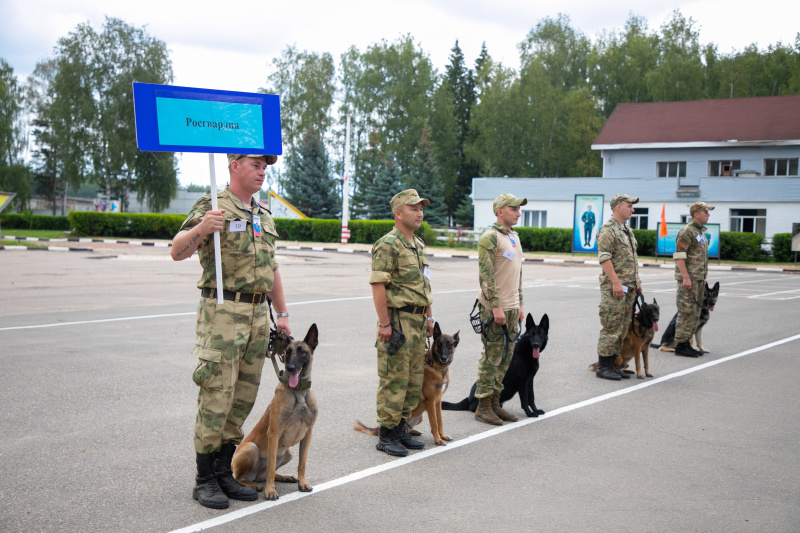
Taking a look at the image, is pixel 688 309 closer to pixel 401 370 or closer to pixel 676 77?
pixel 401 370

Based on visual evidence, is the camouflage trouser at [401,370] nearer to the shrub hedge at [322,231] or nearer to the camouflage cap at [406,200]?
the camouflage cap at [406,200]

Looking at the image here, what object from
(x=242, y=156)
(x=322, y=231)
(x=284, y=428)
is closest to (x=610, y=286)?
(x=284, y=428)

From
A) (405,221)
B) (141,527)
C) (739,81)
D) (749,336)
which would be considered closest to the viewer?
(141,527)

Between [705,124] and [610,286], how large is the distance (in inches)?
1776

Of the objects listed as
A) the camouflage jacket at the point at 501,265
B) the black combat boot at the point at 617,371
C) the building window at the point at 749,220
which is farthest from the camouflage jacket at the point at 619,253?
the building window at the point at 749,220

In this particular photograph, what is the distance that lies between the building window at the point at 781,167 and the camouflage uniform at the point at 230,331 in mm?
49053

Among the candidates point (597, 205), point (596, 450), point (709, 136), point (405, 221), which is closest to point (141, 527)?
point (405, 221)

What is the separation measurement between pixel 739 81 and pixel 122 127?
173 ft

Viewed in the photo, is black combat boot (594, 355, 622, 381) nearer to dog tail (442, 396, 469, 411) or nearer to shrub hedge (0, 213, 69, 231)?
dog tail (442, 396, 469, 411)

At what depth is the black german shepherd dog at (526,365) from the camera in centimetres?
656

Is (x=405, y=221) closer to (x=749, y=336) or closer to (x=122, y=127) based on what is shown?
(x=749, y=336)

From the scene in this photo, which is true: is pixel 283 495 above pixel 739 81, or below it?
below

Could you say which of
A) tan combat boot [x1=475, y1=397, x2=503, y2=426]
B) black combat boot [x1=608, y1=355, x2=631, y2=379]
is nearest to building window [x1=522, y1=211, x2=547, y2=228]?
black combat boot [x1=608, y1=355, x2=631, y2=379]

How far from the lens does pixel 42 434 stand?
18.8ft
